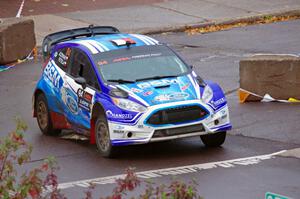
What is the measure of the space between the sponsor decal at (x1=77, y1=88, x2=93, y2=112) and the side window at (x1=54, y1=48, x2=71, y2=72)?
98 centimetres

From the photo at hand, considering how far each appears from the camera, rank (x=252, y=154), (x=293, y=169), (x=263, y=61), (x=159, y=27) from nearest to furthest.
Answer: (x=293, y=169) < (x=252, y=154) < (x=263, y=61) < (x=159, y=27)

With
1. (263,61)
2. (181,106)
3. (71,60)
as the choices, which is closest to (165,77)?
(181,106)

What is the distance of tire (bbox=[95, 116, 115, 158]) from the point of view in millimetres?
13492

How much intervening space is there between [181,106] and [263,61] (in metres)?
4.22

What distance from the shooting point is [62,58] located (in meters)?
15.4

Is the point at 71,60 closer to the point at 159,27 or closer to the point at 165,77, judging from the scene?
the point at 165,77

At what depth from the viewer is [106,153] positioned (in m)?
13.7

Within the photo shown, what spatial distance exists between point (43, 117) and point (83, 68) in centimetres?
160

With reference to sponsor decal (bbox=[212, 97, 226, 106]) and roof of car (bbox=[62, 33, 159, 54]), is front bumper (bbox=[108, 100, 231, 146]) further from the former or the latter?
Answer: roof of car (bbox=[62, 33, 159, 54])

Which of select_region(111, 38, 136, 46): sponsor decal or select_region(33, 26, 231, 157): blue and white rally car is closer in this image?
select_region(33, 26, 231, 157): blue and white rally car

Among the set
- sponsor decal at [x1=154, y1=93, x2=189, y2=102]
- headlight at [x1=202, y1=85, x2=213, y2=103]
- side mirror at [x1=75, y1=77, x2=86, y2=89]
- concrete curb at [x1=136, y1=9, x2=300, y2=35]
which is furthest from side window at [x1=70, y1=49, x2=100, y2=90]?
concrete curb at [x1=136, y1=9, x2=300, y2=35]

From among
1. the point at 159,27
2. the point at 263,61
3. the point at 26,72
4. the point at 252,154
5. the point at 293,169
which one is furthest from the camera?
the point at 159,27

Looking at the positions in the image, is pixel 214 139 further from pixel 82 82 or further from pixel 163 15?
pixel 163 15

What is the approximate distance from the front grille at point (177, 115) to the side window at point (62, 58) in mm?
2630
